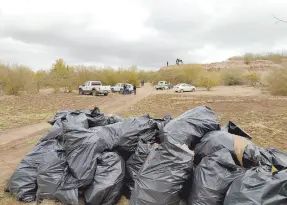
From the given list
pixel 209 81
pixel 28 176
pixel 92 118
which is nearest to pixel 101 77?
pixel 209 81

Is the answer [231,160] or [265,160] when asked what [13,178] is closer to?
[231,160]

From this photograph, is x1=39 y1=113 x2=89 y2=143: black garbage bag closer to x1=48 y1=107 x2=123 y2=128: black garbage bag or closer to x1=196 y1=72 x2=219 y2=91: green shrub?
x1=48 y1=107 x2=123 y2=128: black garbage bag

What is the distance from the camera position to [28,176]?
3.49 metres

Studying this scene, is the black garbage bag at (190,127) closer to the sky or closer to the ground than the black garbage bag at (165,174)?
closer to the sky

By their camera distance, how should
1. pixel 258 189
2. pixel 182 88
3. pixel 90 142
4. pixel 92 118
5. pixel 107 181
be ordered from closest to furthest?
pixel 258 189
pixel 107 181
pixel 90 142
pixel 92 118
pixel 182 88

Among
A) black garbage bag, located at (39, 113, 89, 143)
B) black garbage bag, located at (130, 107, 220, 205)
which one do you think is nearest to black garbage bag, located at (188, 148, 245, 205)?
black garbage bag, located at (130, 107, 220, 205)

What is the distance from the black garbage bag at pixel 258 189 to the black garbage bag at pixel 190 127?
85cm

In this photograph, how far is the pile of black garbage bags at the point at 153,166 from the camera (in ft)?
8.75

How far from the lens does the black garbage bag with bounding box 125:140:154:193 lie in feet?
11.2

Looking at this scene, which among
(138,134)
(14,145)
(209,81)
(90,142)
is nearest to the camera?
(90,142)

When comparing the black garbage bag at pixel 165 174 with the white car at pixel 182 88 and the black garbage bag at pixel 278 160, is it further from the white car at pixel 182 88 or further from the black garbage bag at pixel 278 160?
the white car at pixel 182 88

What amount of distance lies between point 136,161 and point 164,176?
67 cm

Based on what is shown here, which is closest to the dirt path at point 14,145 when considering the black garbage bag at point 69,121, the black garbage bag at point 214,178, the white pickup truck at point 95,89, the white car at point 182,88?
the black garbage bag at point 69,121

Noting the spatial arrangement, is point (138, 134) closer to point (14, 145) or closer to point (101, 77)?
point (14, 145)
